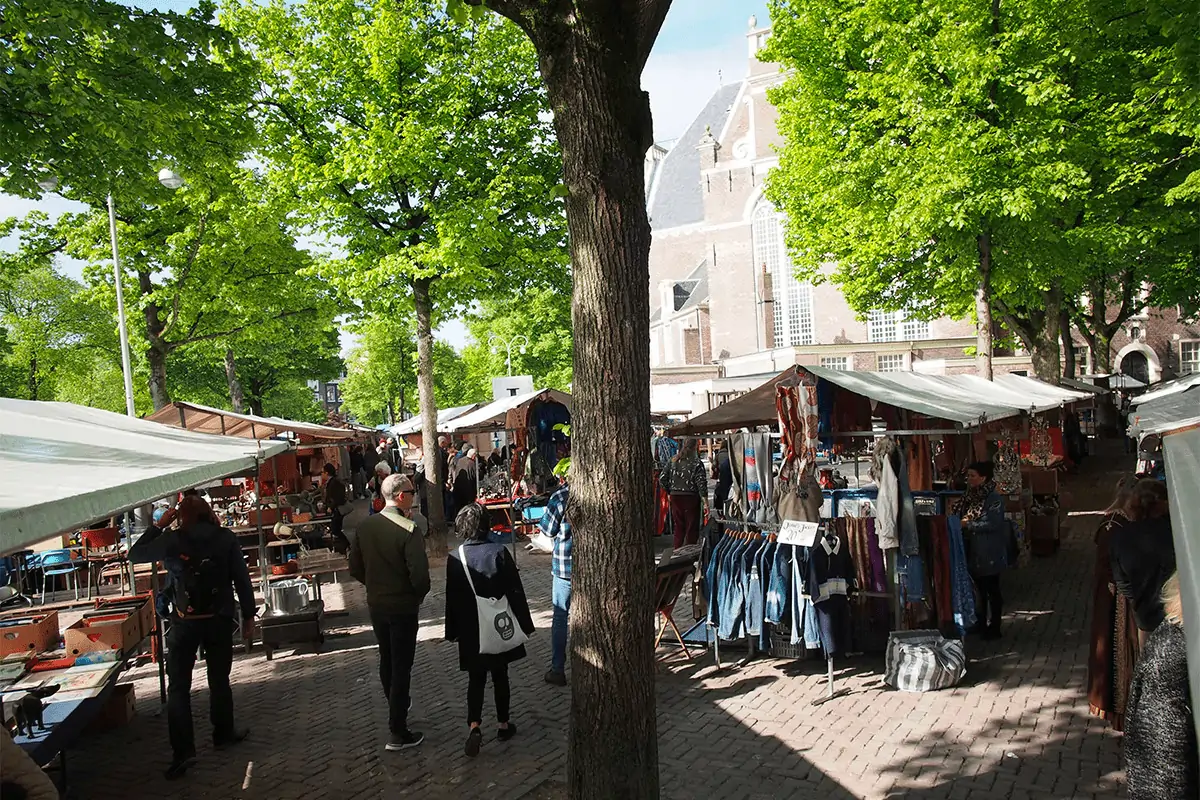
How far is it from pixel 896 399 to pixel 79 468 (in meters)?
6.51

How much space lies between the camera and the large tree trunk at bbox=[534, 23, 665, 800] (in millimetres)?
3971

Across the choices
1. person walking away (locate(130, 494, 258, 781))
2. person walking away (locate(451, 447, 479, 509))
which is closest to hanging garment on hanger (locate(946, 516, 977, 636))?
person walking away (locate(130, 494, 258, 781))

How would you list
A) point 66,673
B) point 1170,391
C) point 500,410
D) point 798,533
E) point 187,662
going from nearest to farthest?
point 187,662 → point 66,673 → point 798,533 → point 1170,391 → point 500,410

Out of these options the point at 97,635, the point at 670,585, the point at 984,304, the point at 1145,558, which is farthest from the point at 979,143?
the point at 97,635

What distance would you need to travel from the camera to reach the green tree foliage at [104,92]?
7.02 m

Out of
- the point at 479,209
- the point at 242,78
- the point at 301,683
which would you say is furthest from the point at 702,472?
the point at 242,78

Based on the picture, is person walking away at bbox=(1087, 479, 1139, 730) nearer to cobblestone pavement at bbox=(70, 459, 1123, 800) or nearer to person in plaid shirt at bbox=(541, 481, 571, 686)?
cobblestone pavement at bbox=(70, 459, 1123, 800)

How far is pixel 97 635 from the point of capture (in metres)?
6.56

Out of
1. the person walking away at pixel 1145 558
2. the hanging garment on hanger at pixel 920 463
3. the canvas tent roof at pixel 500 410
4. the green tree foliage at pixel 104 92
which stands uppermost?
the green tree foliage at pixel 104 92

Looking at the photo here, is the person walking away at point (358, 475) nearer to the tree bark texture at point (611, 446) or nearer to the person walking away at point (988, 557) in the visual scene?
the person walking away at point (988, 557)

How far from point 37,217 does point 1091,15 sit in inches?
817

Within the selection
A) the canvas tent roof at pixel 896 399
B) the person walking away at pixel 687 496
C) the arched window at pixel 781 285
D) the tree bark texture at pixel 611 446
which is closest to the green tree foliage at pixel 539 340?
the arched window at pixel 781 285

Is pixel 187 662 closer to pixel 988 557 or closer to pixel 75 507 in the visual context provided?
pixel 75 507

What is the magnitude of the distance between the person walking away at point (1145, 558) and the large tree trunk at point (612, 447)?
318 cm
